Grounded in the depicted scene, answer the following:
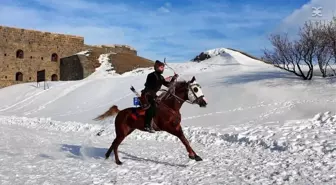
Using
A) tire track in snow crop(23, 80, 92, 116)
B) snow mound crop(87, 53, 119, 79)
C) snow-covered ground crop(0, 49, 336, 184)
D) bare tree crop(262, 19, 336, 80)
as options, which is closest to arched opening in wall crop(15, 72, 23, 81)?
snow mound crop(87, 53, 119, 79)

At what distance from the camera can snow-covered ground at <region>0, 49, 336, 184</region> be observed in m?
6.64

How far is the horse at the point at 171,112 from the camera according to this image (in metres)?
7.84

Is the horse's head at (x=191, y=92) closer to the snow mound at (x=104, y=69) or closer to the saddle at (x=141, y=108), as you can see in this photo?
the saddle at (x=141, y=108)

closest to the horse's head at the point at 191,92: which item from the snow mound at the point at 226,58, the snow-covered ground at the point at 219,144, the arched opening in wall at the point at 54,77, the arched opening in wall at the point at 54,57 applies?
the snow-covered ground at the point at 219,144

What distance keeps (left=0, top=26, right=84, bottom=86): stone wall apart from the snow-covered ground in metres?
23.7

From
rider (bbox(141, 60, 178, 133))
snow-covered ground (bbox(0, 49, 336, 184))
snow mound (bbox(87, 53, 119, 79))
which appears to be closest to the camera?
snow-covered ground (bbox(0, 49, 336, 184))

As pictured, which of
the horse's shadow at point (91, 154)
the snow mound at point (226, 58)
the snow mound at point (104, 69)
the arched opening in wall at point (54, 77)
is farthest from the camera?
the arched opening in wall at point (54, 77)

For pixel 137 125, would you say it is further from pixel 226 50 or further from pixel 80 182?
pixel 226 50

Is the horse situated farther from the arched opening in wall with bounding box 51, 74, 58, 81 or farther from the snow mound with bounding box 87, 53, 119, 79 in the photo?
the arched opening in wall with bounding box 51, 74, 58, 81

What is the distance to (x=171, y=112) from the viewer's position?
7.95 meters

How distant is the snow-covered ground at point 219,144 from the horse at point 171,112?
65 cm

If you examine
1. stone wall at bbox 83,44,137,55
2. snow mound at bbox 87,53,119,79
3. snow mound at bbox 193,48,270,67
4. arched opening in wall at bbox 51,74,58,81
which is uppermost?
stone wall at bbox 83,44,137,55

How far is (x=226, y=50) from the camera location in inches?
1469

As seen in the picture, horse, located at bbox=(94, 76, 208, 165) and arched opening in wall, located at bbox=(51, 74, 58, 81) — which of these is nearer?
horse, located at bbox=(94, 76, 208, 165)
